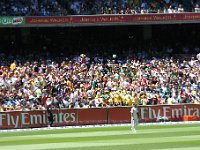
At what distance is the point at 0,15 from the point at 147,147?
21.0m

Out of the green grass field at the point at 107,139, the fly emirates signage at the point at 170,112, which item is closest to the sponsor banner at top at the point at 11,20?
the fly emirates signage at the point at 170,112

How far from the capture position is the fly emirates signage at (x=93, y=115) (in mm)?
30500

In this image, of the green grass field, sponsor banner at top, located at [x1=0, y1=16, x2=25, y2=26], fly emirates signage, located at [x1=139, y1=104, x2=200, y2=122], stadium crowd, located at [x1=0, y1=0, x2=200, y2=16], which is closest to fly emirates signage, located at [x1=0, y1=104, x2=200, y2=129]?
fly emirates signage, located at [x1=139, y1=104, x2=200, y2=122]

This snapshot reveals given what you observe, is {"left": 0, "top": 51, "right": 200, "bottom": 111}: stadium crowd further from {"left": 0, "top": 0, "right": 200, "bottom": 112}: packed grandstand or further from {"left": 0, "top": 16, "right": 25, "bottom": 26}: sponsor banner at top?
{"left": 0, "top": 16, "right": 25, "bottom": 26}: sponsor banner at top

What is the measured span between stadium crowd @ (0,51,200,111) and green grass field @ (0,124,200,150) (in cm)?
376

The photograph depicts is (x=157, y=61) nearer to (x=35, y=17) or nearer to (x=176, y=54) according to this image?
(x=176, y=54)

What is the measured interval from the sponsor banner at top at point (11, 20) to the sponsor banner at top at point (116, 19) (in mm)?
404

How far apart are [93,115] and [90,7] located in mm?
11252

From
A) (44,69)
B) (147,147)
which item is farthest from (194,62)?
(147,147)

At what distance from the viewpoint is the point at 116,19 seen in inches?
1577

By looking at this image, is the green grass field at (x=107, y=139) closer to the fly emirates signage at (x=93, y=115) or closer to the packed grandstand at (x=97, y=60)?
the fly emirates signage at (x=93, y=115)

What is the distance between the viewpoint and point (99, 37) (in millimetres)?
42469

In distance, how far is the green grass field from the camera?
20203mm

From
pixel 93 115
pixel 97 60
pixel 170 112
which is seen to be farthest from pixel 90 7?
pixel 170 112
